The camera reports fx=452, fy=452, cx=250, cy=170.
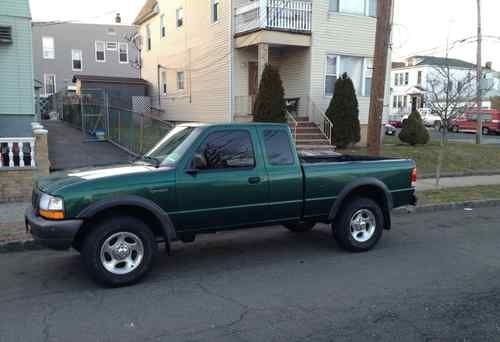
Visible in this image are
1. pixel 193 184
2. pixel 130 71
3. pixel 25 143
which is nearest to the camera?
pixel 193 184

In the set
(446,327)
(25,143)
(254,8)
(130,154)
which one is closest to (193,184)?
(446,327)

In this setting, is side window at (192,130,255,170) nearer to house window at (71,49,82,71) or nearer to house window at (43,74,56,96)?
house window at (43,74,56,96)

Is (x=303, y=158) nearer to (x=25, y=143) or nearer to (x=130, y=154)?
(x=25, y=143)

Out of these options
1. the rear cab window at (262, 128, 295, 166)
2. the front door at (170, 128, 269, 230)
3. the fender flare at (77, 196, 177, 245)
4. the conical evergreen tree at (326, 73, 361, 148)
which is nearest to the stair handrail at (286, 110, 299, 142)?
the conical evergreen tree at (326, 73, 361, 148)

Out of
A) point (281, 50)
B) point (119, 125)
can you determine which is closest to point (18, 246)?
point (119, 125)

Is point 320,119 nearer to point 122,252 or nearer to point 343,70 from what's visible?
point 343,70

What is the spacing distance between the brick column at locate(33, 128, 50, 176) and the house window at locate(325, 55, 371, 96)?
12497 mm

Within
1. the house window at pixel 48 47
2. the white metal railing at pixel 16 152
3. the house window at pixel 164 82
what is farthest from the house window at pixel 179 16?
the house window at pixel 48 47

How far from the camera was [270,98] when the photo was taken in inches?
614

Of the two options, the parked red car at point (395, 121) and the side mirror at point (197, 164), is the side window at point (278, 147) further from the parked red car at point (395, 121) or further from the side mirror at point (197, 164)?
the parked red car at point (395, 121)

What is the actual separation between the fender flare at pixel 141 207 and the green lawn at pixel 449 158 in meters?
10.5

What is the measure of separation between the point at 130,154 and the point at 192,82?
10.0m

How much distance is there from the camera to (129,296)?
4.76 m

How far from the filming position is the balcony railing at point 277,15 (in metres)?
17.2
